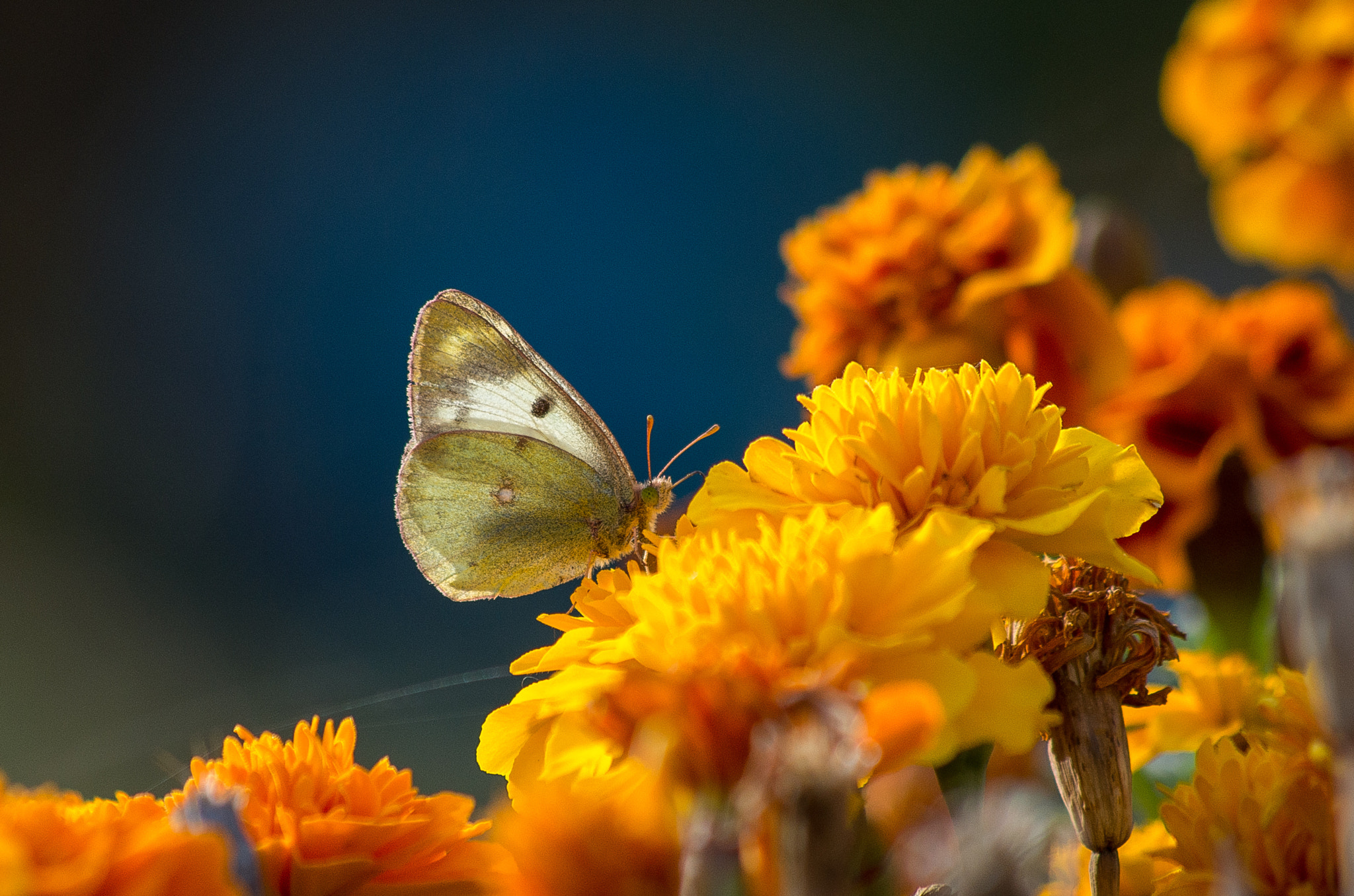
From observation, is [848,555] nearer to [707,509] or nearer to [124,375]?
[707,509]

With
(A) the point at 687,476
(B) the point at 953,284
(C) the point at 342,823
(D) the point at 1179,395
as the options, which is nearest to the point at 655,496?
(A) the point at 687,476

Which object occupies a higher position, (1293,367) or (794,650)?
(1293,367)

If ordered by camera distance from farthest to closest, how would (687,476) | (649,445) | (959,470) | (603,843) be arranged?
(649,445) < (687,476) < (959,470) < (603,843)

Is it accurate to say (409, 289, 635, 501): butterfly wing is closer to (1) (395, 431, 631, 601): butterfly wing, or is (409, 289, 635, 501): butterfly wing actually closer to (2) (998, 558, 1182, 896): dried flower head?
(1) (395, 431, 631, 601): butterfly wing

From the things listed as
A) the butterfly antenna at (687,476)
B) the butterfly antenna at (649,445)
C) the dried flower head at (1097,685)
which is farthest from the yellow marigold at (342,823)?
the butterfly antenna at (649,445)

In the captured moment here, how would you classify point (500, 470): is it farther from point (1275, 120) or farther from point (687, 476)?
point (1275, 120)

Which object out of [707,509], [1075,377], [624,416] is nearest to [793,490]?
[707,509]

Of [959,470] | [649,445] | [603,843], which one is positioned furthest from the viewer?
[649,445]

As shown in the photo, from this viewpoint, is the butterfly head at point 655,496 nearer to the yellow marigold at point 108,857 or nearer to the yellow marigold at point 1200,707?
the yellow marigold at point 1200,707
